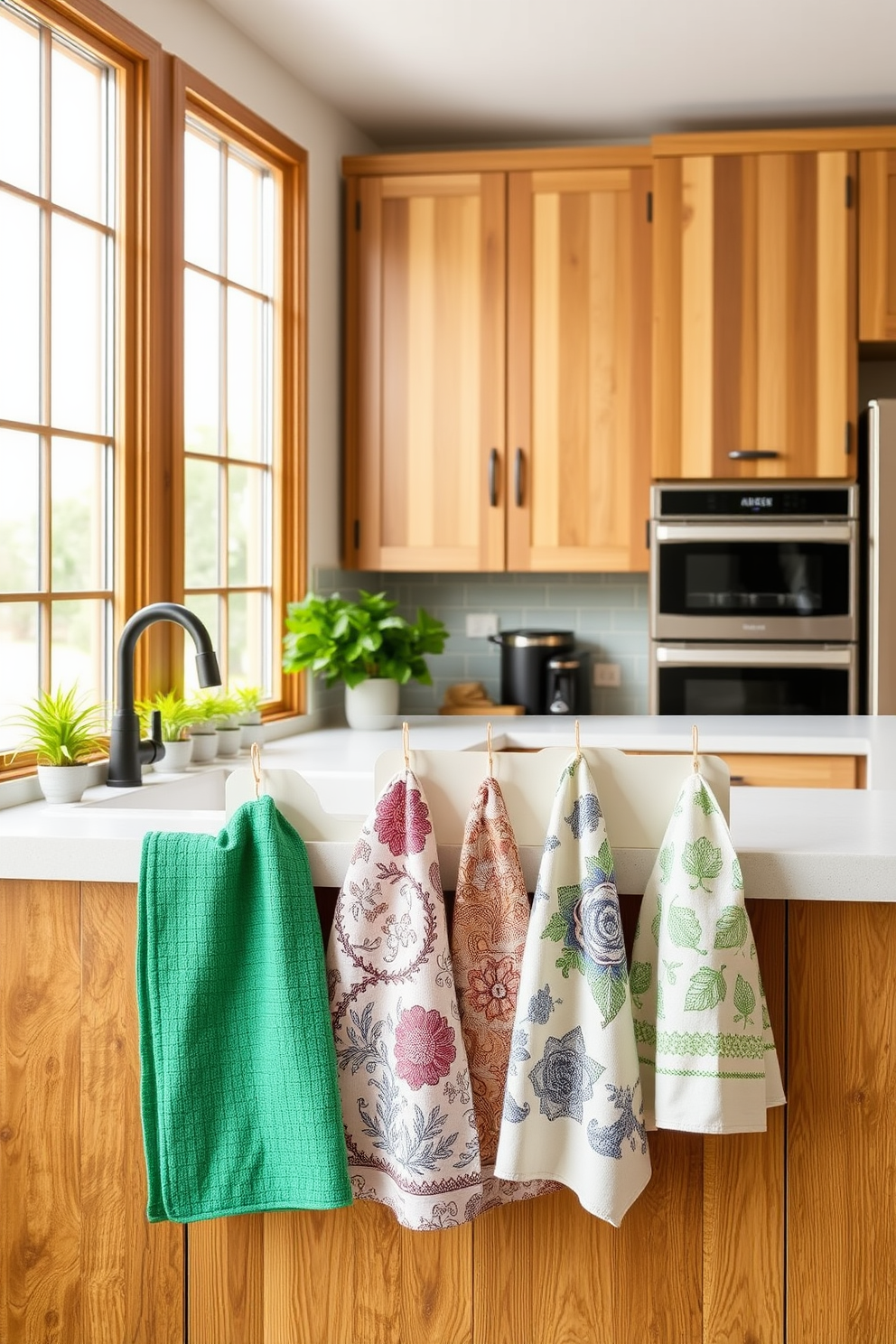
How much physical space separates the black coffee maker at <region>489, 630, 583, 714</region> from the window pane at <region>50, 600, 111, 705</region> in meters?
1.56

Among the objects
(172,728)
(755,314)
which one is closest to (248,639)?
Result: (172,728)

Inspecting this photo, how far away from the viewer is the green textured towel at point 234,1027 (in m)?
1.46

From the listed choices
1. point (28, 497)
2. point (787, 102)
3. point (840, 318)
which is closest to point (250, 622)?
point (28, 497)

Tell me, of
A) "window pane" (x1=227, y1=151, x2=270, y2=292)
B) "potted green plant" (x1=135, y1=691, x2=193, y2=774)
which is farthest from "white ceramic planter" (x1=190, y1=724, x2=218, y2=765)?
"window pane" (x1=227, y1=151, x2=270, y2=292)

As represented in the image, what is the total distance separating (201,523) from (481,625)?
54.9 inches

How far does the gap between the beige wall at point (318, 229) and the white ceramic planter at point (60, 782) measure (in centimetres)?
158

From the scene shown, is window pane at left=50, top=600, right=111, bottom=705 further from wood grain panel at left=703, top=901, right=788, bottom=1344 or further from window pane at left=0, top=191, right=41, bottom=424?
wood grain panel at left=703, top=901, right=788, bottom=1344

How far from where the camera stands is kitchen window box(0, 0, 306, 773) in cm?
236

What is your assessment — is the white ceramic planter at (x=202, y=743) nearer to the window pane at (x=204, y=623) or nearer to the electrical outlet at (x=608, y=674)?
the window pane at (x=204, y=623)

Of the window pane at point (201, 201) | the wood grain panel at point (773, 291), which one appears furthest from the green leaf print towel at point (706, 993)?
the wood grain panel at point (773, 291)

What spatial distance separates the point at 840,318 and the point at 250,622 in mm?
1821

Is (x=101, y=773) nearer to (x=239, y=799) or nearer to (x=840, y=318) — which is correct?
(x=239, y=799)

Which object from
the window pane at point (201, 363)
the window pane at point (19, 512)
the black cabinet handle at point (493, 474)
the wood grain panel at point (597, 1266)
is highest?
the window pane at point (201, 363)

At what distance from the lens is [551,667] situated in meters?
3.90
